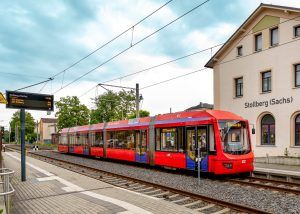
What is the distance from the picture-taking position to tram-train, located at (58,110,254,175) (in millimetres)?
13344

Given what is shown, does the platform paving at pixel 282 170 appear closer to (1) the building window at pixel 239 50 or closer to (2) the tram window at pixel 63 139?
(1) the building window at pixel 239 50

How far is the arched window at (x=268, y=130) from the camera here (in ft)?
77.7

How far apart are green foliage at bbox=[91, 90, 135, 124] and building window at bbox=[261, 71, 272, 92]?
141ft

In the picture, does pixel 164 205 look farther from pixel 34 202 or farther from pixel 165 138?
pixel 165 138

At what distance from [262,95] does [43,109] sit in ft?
54.8

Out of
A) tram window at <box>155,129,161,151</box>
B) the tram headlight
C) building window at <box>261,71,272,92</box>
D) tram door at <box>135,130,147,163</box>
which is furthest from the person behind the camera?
building window at <box>261,71,272,92</box>

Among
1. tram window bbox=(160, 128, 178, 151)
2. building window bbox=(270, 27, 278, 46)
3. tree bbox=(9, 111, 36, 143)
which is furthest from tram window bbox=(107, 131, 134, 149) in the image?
tree bbox=(9, 111, 36, 143)

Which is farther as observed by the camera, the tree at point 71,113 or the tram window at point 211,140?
the tree at point 71,113

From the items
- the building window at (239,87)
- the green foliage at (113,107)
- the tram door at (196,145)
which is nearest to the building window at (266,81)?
the building window at (239,87)

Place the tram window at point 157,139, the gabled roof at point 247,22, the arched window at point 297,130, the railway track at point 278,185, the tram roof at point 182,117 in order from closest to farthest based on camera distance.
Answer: the railway track at point 278,185 → the tram roof at point 182,117 → the tram window at point 157,139 → the arched window at point 297,130 → the gabled roof at point 247,22

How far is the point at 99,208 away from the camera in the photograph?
773 centimetres

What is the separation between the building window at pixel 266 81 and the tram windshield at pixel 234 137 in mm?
11356

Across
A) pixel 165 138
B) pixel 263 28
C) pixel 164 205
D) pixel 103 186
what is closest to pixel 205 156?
pixel 165 138

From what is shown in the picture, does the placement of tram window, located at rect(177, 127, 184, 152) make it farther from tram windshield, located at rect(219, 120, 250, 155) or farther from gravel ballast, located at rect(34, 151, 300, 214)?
tram windshield, located at rect(219, 120, 250, 155)
